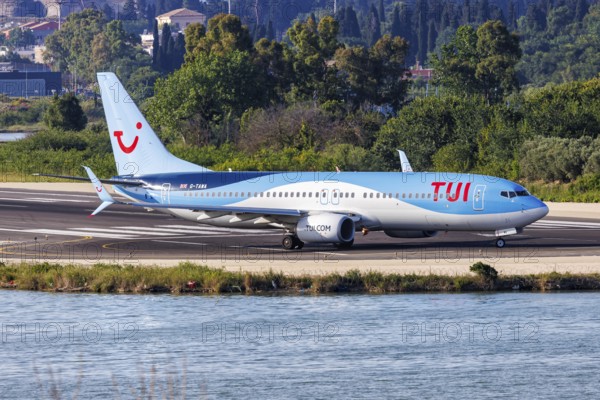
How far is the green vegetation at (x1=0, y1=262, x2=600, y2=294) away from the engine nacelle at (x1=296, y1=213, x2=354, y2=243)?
8.72 meters

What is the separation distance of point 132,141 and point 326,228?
1434 cm

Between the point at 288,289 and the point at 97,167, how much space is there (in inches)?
2662

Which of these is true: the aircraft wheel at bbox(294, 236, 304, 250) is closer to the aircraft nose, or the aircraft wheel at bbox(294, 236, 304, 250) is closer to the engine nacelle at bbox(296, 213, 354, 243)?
the engine nacelle at bbox(296, 213, 354, 243)

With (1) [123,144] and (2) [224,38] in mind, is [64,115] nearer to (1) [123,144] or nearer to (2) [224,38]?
(2) [224,38]

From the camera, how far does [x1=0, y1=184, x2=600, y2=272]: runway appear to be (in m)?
58.8

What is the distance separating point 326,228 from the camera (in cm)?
6238

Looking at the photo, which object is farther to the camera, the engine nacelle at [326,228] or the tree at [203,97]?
the tree at [203,97]

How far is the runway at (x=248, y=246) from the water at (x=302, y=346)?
20.2ft

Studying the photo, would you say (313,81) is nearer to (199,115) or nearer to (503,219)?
(199,115)

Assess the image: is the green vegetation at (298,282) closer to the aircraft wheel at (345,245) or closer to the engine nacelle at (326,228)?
the engine nacelle at (326,228)

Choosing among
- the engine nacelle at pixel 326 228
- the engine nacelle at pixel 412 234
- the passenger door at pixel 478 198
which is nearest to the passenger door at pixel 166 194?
the engine nacelle at pixel 326 228

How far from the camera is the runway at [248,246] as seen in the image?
193ft

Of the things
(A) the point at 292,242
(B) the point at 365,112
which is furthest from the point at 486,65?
(A) the point at 292,242

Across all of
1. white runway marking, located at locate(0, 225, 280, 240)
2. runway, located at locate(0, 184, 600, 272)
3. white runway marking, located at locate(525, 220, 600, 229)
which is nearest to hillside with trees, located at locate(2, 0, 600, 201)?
white runway marking, located at locate(525, 220, 600, 229)
